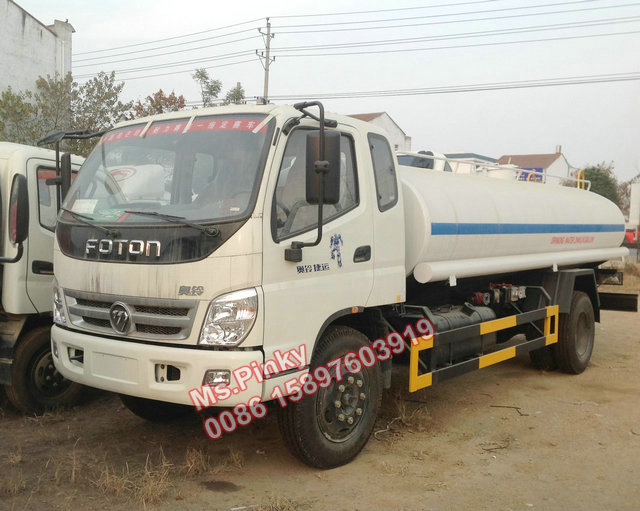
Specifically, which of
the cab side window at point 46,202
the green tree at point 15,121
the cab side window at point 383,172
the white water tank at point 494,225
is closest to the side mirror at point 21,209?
the cab side window at point 46,202

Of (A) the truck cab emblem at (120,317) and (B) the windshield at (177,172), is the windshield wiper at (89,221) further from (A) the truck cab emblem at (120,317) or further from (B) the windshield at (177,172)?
(A) the truck cab emblem at (120,317)

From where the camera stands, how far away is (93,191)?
449cm

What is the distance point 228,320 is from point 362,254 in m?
1.26

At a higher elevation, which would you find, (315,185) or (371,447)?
(315,185)

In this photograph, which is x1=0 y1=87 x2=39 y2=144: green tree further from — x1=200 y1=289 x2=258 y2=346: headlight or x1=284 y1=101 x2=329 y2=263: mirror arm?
x1=200 y1=289 x2=258 y2=346: headlight

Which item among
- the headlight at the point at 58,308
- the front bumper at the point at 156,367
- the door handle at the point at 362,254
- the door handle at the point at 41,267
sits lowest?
the front bumper at the point at 156,367

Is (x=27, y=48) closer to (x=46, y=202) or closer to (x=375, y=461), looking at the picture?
(x=46, y=202)

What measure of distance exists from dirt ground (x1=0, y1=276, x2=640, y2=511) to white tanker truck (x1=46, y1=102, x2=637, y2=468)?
275mm

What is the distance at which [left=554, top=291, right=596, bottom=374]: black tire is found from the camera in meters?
7.46

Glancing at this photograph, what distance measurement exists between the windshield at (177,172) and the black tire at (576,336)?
196 inches

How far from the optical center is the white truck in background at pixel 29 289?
5.29 meters

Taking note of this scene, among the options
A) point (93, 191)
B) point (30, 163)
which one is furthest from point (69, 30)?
point (93, 191)

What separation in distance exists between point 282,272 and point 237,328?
1.50 feet

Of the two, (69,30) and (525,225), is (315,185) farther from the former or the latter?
(69,30)
